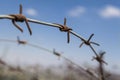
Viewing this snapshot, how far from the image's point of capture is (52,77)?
6581 cm

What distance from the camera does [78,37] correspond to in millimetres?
3289

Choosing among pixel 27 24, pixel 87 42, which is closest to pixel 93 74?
pixel 87 42

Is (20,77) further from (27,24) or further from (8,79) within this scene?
(27,24)

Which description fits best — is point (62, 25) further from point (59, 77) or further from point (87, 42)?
point (59, 77)

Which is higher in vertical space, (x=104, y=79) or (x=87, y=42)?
(x=87, y=42)

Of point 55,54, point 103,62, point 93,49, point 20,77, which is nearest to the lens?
point 93,49

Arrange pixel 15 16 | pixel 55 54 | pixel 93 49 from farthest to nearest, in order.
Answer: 1. pixel 55 54
2. pixel 93 49
3. pixel 15 16

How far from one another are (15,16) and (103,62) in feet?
4.94

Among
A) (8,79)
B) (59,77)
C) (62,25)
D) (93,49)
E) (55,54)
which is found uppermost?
(62,25)

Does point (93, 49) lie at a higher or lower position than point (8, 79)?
higher

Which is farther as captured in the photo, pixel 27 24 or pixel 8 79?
pixel 8 79

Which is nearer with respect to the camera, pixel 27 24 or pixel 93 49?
pixel 27 24

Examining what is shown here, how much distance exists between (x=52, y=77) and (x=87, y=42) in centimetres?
6275

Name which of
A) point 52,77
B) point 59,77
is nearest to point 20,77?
point 52,77
